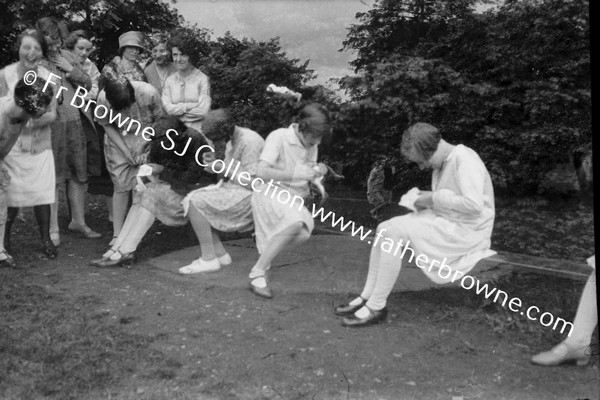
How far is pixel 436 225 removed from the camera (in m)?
3.12

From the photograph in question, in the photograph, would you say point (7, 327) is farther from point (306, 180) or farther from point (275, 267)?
point (306, 180)

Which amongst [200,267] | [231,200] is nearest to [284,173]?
[231,200]

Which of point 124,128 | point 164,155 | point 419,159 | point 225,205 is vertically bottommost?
point 225,205

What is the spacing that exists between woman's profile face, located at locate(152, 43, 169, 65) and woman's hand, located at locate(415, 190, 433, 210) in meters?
1.77

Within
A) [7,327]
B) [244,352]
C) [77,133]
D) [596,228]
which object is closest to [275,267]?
[244,352]

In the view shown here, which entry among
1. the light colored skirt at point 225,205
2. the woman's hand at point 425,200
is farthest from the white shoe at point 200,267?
the woman's hand at point 425,200

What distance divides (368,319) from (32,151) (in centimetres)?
249

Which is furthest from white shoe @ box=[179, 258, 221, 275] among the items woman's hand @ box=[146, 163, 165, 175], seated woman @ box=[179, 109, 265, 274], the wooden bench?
the wooden bench

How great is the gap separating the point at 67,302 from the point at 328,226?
147 centimetres

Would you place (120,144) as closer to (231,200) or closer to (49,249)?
(49,249)

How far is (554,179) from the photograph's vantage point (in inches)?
114

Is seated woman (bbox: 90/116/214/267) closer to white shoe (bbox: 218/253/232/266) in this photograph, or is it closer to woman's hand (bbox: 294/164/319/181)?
white shoe (bbox: 218/253/232/266)

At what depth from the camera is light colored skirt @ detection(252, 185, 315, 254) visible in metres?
3.45

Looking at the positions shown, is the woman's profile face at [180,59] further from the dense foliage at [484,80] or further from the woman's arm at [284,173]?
the dense foliage at [484,80]
